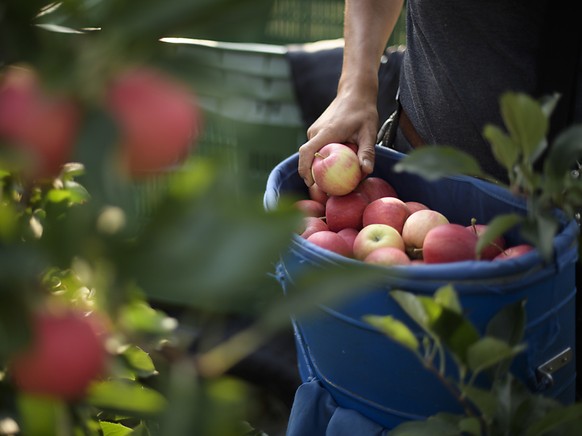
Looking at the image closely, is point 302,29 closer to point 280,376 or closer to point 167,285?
point 280,376

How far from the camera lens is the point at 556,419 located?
584 mm

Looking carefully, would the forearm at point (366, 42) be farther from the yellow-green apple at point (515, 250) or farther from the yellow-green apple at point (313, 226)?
the yellow-green apple at point (515, 250)

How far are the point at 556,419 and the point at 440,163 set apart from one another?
224 millimetres

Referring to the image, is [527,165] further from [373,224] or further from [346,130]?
[346,130]

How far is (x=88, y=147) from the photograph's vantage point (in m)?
0.28

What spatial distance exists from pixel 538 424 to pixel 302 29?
2172 mm

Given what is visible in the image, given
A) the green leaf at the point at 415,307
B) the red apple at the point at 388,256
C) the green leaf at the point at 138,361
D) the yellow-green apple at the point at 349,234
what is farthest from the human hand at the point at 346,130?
the green leaf at the point at 138,361

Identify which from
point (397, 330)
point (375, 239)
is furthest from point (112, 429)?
point (375, 239)

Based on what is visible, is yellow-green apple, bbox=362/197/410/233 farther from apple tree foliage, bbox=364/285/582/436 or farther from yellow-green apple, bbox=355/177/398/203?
apple tree foliage, bbox=364/285/582/436

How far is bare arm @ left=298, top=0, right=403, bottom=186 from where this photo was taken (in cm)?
120

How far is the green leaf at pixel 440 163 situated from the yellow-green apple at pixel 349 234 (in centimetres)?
49

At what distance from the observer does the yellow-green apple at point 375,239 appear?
1044 mm

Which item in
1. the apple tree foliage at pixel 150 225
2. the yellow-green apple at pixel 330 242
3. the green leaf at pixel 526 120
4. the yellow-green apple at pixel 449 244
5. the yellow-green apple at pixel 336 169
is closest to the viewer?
the apple tree foliage at pixel 150 225

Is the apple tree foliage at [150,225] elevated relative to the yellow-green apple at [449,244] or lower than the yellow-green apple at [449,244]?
elevated
